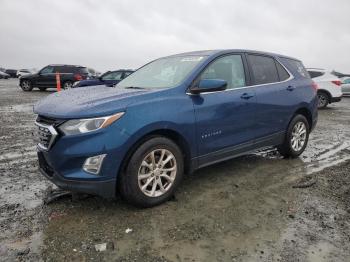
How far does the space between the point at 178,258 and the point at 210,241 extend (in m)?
0.40

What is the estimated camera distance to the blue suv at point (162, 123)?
11.6ft

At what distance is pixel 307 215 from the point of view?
389cm

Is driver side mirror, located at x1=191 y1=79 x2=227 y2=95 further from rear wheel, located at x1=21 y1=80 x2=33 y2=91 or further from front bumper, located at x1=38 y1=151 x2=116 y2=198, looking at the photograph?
rear wheel, located at x1=21 y1=80 x2=33 y2=91

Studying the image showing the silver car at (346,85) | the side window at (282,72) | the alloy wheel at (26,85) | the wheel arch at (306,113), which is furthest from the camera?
the alloy wheel at (26,85)

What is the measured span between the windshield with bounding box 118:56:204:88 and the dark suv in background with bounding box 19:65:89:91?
707 inches

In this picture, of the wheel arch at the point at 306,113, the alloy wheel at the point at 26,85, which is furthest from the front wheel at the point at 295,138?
the alloy wheel at the point at 26,85

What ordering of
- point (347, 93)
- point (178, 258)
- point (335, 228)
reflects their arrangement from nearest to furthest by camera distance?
1. point (178, 258)
2. point (335, 228)
3. point (347, 93)

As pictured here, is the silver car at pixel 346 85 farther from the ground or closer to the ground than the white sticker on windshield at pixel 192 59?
closer to the ground

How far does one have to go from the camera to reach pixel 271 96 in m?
5.34

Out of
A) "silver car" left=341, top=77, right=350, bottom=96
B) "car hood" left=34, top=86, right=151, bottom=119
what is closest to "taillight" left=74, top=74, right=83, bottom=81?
"silver car" left=341, top=77, right=350, bottom=96

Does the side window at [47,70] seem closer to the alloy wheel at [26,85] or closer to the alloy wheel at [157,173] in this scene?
the alloy wheel at [26,85]

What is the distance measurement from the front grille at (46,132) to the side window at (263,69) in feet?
9.48

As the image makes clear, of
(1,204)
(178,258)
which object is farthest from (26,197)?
(178,258)

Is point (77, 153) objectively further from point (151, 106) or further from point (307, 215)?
point (307, 215)
